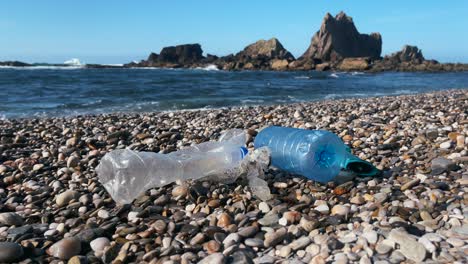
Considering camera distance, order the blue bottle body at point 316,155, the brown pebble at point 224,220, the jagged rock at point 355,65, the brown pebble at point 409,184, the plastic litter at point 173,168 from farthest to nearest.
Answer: the jagged rock at point 355,65
the blue bottle body at point 316,155
the plastic litter at point 173,168
the brown pebble at point 409,184
the brown pebble at point 224,220

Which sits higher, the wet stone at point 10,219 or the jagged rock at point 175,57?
the jagged rock at point 175,57

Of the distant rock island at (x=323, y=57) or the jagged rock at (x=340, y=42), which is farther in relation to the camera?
the jagged rock at (x=340, y=42)

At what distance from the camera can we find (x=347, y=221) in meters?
2.63

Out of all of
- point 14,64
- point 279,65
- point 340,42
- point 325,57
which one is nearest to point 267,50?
point 325,57

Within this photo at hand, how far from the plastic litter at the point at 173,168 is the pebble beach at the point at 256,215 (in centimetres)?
10

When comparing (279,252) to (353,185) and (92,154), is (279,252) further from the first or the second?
(92,154)

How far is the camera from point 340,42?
84312 mm

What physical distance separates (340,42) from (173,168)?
86260mm

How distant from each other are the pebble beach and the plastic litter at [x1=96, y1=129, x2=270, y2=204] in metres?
0.10

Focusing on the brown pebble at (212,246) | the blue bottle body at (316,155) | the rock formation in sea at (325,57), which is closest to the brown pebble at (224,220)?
the brown pebble at (212,246)

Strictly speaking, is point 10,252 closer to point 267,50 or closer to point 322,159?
point 322,159

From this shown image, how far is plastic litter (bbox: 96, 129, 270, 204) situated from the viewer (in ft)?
10.8

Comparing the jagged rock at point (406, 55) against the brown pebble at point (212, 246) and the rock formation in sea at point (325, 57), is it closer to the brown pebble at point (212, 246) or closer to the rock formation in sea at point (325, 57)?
the rock formation in sea at point (325, 57)

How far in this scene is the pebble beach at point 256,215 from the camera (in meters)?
2.26
